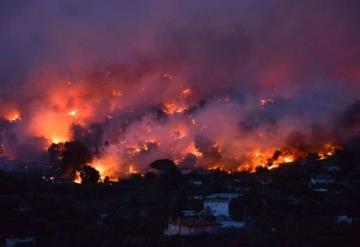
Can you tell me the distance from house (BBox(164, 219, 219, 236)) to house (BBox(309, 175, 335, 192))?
919 centimetres

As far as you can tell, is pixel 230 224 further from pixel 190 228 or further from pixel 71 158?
pixel 71 158

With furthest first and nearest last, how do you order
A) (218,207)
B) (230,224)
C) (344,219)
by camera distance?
(218,207) < (230,224) < (344,219)

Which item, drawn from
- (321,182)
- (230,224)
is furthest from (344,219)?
(321,182)

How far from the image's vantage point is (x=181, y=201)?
35.8m

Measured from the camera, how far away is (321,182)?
39875 mm

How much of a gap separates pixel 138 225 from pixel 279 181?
1144 cm

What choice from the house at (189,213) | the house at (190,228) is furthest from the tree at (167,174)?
the house at (190,228)

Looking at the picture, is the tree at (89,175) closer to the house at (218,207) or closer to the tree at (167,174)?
the tree at (167,174)

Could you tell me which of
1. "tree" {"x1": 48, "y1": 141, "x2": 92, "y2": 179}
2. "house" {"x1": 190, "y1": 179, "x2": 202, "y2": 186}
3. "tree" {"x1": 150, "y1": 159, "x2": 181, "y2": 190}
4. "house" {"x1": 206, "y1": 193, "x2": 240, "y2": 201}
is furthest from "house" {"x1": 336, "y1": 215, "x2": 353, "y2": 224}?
"tree" {"x1": 48, "y1": 141, "x2": 92, "y2": 179}

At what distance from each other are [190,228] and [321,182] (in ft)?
40.3

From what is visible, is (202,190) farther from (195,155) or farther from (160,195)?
(195,155)

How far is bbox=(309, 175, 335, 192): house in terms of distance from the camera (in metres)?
38.6

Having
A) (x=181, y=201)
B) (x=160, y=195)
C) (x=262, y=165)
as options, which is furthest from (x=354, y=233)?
(x=262, y=165)

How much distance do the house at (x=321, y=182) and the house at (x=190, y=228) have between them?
30.2ft
